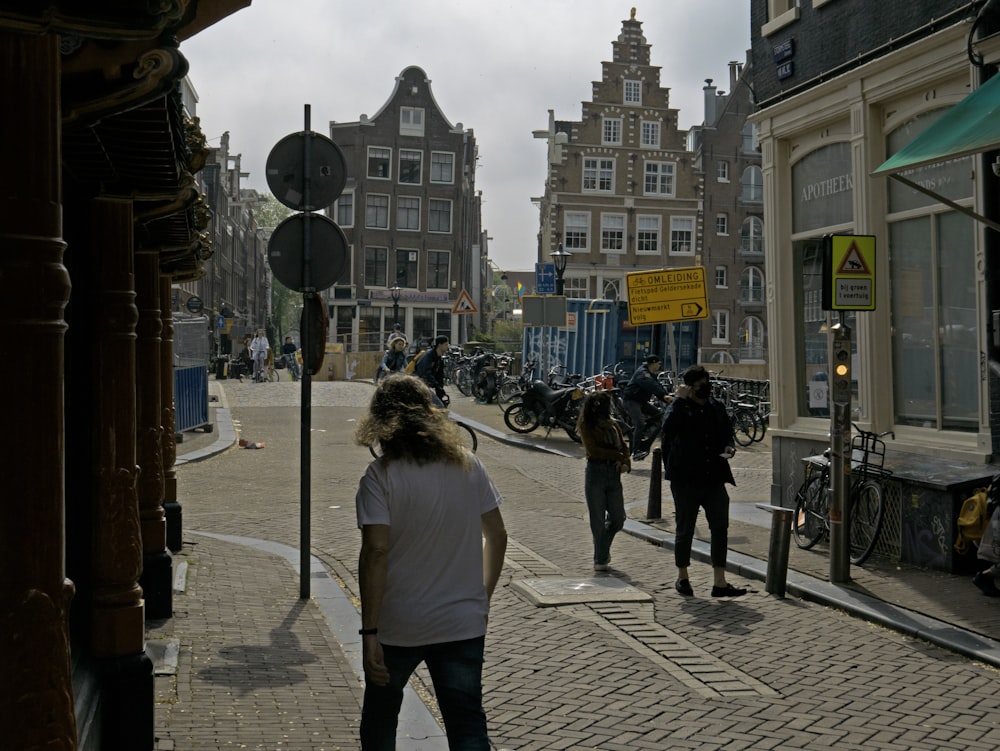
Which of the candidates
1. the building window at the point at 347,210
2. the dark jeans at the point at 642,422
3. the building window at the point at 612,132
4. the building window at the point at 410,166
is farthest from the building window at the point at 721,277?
the dark jeans at the point at 642,422

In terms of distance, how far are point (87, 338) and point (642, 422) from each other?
14278 mm

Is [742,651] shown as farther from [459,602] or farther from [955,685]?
[459,602]

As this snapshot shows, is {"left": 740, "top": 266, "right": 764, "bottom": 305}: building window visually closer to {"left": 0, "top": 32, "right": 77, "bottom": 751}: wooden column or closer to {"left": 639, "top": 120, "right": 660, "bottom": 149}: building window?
{"left": 639, "top": 120, "right": 660, "bottom": 149}: building window

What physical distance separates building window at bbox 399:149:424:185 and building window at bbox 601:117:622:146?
360 inches

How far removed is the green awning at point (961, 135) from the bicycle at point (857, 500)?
2.65m

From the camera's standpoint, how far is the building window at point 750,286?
191ft

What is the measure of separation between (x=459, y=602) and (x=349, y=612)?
4.04 m

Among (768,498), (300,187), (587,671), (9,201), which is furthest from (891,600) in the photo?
(9,201)

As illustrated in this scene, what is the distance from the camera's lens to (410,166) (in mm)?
58625

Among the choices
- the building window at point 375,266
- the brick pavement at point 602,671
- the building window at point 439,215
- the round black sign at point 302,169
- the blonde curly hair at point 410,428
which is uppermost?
the building window at point 439,215

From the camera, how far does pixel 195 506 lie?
1294 cm

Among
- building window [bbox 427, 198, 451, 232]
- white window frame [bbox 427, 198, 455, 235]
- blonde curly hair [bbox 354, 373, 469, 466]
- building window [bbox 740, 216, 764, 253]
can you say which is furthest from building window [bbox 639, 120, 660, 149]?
blonde curly hair [bbox 354, 373, 469, 466]

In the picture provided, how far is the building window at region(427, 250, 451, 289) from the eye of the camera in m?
58.5

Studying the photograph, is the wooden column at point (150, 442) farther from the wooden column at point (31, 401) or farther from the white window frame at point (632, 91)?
the white window frame at point (632, 91)
